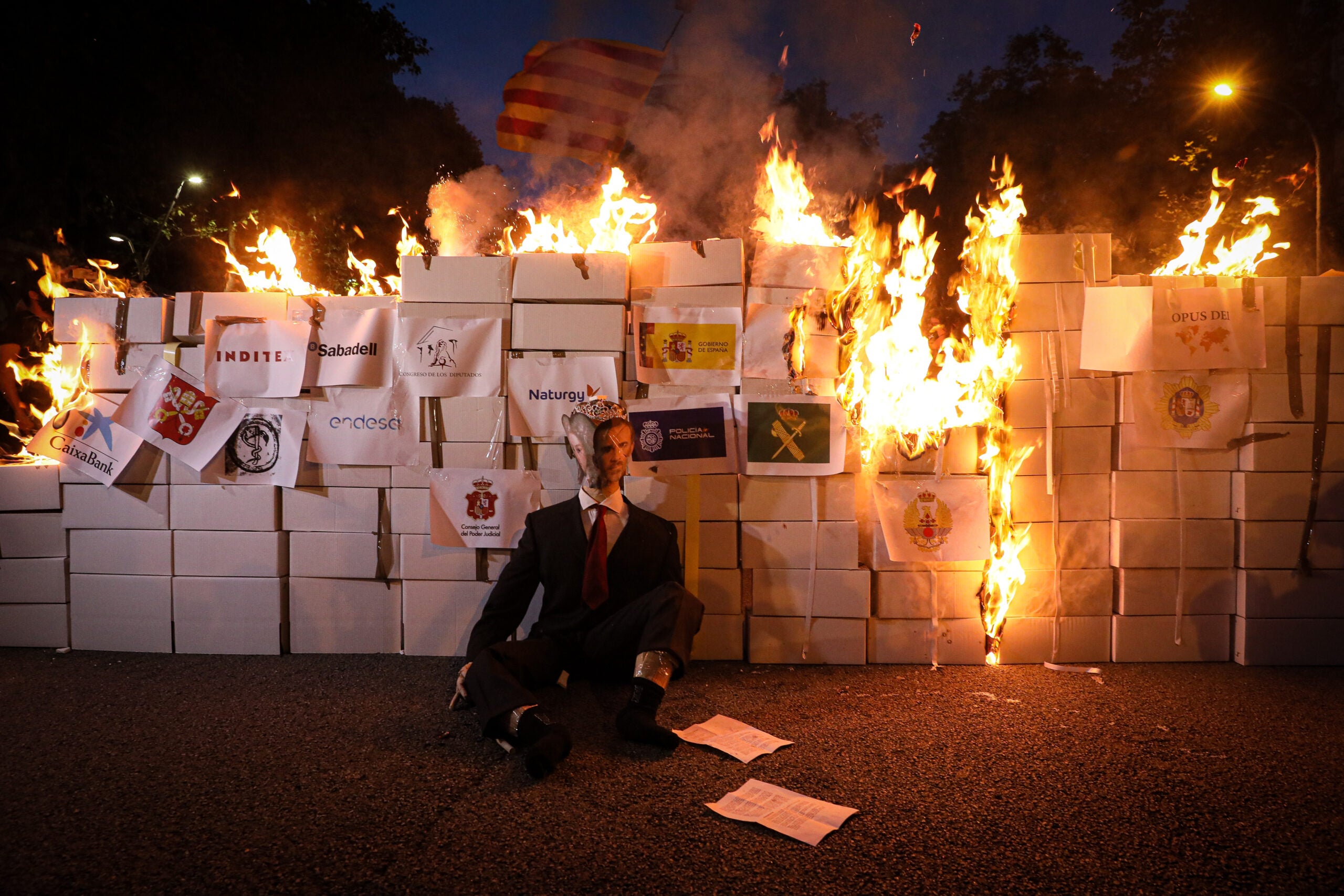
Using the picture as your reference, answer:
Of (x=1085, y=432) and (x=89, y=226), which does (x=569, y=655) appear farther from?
(x=89, y=226)

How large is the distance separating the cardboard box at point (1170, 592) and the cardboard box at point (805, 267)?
2553 millimetres

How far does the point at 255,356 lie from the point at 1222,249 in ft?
20.9

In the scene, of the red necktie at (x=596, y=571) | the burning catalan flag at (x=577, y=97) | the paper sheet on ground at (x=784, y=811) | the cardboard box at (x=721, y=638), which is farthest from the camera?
the burning catalan flag at (x=577, y=97)

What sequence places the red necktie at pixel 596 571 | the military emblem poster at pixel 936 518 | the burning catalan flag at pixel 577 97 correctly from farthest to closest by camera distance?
the burning catalan flag at pixel 577 97, the military emblem poster at pixel 936 518, the red necktie at pixel 596 571

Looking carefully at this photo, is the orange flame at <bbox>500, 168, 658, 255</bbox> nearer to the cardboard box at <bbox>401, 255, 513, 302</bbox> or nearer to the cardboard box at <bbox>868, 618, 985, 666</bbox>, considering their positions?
the cardboard box at <bbox>401, 255, 513, 302</bbox>

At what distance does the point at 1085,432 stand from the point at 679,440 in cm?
253

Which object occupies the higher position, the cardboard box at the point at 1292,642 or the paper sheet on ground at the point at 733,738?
the cardboard box at the point at 1292,642

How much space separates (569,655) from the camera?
3.99m

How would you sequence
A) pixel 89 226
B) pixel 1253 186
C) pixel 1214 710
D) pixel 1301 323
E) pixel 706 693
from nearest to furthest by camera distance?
pixel 1214 710, pixel 706 693, pixel 1301 323, pixel 1253 186, pixel 89 226

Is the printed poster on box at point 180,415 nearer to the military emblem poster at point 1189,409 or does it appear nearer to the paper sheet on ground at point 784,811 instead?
the paper sheet on ground at point 784,811

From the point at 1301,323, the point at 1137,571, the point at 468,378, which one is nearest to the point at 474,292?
the point at 468,378

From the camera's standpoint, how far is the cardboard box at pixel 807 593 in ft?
15.2

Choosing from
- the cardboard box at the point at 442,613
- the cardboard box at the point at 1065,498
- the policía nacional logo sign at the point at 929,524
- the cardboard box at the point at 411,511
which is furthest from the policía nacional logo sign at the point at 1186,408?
the cardboard box at the point at 411,511

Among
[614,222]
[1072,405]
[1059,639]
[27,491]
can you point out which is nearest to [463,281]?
[614,222]
